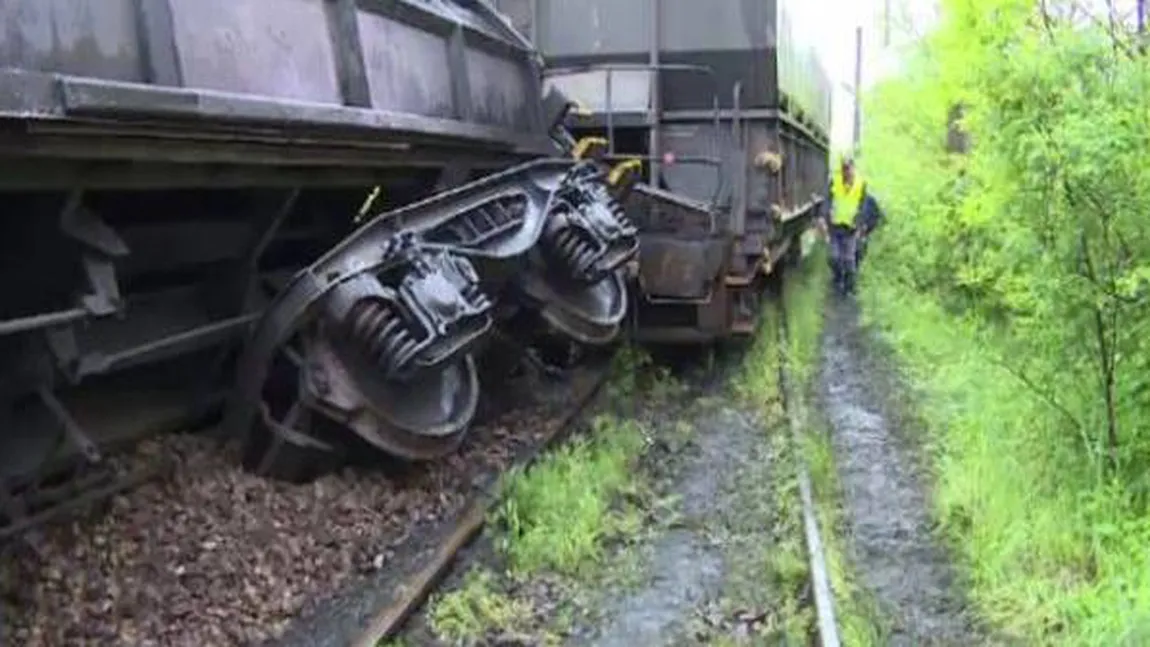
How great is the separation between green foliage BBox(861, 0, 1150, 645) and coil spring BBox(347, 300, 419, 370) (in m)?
2.39

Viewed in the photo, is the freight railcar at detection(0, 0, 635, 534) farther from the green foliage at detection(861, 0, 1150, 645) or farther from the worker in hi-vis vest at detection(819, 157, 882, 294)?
the worker in hi-vis vest at detection(819, 157, 882, 294)

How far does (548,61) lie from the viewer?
34.9 ft

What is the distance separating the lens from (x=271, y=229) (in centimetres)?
610

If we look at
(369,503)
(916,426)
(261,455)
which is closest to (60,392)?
(261,455)

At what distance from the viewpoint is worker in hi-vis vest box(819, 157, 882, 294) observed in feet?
53.8

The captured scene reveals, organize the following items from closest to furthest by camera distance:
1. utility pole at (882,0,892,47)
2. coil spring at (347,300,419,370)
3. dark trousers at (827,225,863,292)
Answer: coil spring at (347,300,419,370)
dark trousers at (827,225,863,292)
utility pole at (882,0,892,47)

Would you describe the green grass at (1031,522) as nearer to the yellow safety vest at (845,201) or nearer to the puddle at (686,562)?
the puddle at (686,562)

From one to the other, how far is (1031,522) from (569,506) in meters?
1.96

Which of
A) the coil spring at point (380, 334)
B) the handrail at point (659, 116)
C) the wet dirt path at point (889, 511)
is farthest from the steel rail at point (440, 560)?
the handrail at point (659, 116)

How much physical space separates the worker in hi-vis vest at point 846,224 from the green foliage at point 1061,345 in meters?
8.74

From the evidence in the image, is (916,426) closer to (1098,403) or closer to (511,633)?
(1098,403)

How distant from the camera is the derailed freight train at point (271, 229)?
438 centimetres

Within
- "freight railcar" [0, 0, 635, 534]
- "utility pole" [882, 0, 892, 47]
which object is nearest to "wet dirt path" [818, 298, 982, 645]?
"freight railcar" [0, 0, 635, 534]

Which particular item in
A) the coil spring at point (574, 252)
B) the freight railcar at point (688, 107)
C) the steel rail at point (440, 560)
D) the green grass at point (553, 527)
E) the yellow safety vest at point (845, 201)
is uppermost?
the freight railcar at point (688, 107)
